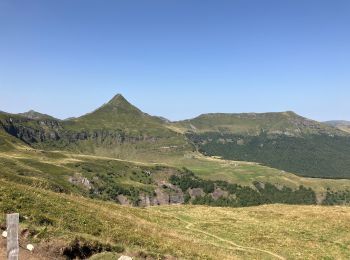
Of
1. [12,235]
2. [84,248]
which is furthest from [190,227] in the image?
[12,235]

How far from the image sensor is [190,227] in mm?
49969

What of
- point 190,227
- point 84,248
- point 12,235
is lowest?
point 190,227

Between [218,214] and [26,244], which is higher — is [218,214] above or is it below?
below

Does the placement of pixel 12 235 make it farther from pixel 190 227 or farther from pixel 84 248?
pixel 190 227

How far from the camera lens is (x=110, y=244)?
2739cm

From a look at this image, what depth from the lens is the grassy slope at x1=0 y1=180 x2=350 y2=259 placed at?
29.4 m

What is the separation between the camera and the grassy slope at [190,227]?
96.3 feet

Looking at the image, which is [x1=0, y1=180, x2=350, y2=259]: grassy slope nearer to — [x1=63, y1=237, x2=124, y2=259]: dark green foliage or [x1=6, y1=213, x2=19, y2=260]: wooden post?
[x1=63, y1=237, x2=124, y2=259]: dark green foliage

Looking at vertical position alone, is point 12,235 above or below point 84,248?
above

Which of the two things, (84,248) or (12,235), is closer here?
(12,235)

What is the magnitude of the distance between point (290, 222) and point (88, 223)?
33.2 meters

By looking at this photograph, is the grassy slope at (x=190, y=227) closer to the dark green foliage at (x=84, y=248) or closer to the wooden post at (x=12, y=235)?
the dark green foliage at (x=84, y=248)

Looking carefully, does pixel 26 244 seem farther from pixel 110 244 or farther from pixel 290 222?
pixel 290 222

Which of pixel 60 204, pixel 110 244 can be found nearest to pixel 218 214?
pixel 60 204
